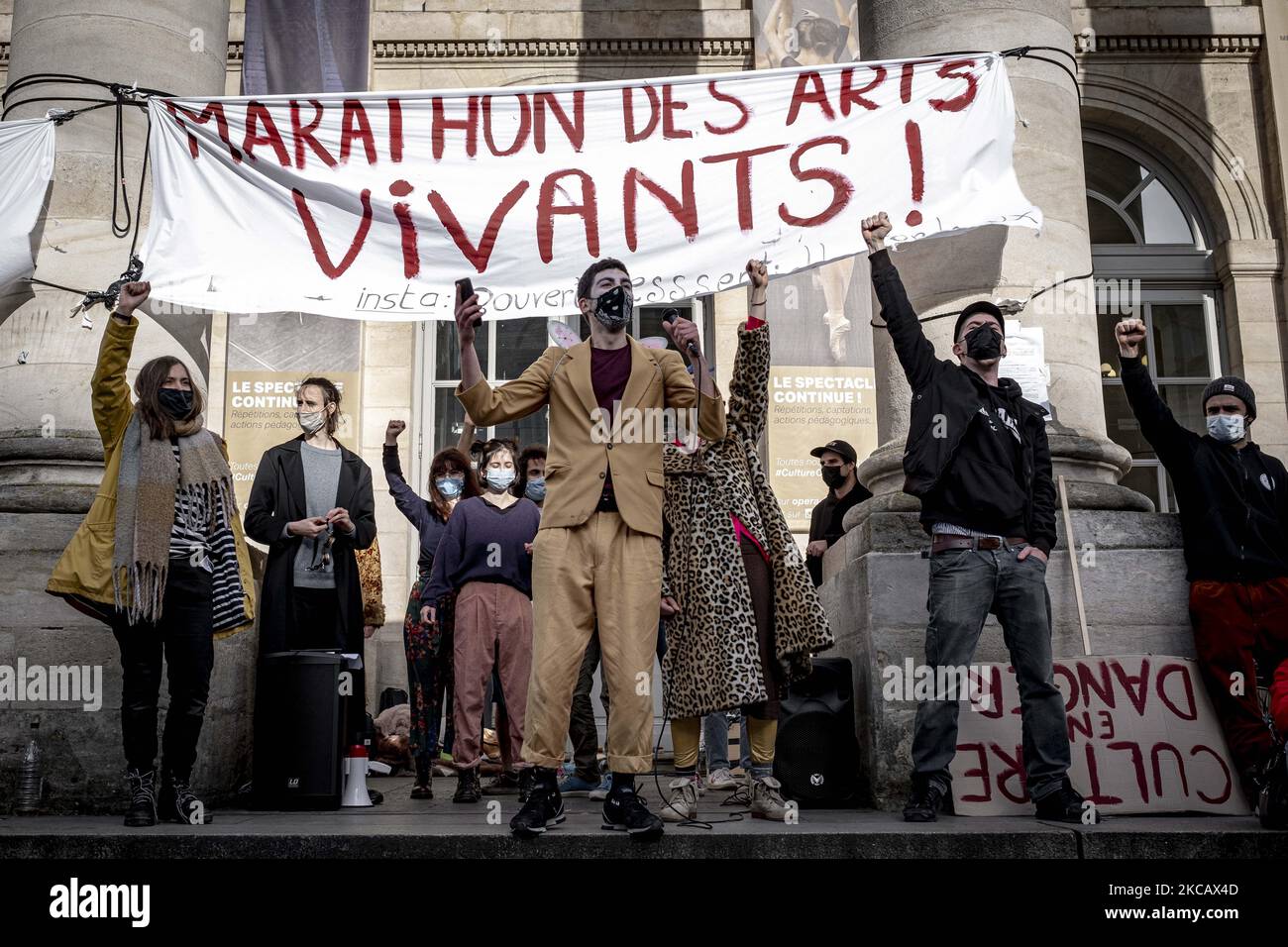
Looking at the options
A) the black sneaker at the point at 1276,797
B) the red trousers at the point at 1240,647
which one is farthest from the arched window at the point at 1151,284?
the black sneaker at the point at 1276,797

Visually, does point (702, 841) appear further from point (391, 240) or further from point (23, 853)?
point (391, 240)

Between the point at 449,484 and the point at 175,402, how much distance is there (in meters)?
2.39

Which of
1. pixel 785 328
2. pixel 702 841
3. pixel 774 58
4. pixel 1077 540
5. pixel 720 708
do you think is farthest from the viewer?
pixel 774 58

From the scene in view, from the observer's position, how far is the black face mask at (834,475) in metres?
8.95

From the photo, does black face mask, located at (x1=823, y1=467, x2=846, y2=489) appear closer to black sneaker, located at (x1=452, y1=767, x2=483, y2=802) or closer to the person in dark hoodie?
the person in dark hoodie

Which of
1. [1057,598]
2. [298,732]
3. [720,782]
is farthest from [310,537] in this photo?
[1057,598]

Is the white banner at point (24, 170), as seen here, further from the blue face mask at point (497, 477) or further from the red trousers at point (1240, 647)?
the red trousers at point (1240, 647)

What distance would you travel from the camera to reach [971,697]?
255 inches

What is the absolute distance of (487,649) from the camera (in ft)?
25.4

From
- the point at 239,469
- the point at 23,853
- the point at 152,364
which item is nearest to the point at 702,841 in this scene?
the point at 23,853

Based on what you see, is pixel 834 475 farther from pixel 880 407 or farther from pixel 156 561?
pixel 156 561

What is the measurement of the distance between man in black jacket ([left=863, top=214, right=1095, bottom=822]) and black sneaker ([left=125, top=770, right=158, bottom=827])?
11.2 ft
